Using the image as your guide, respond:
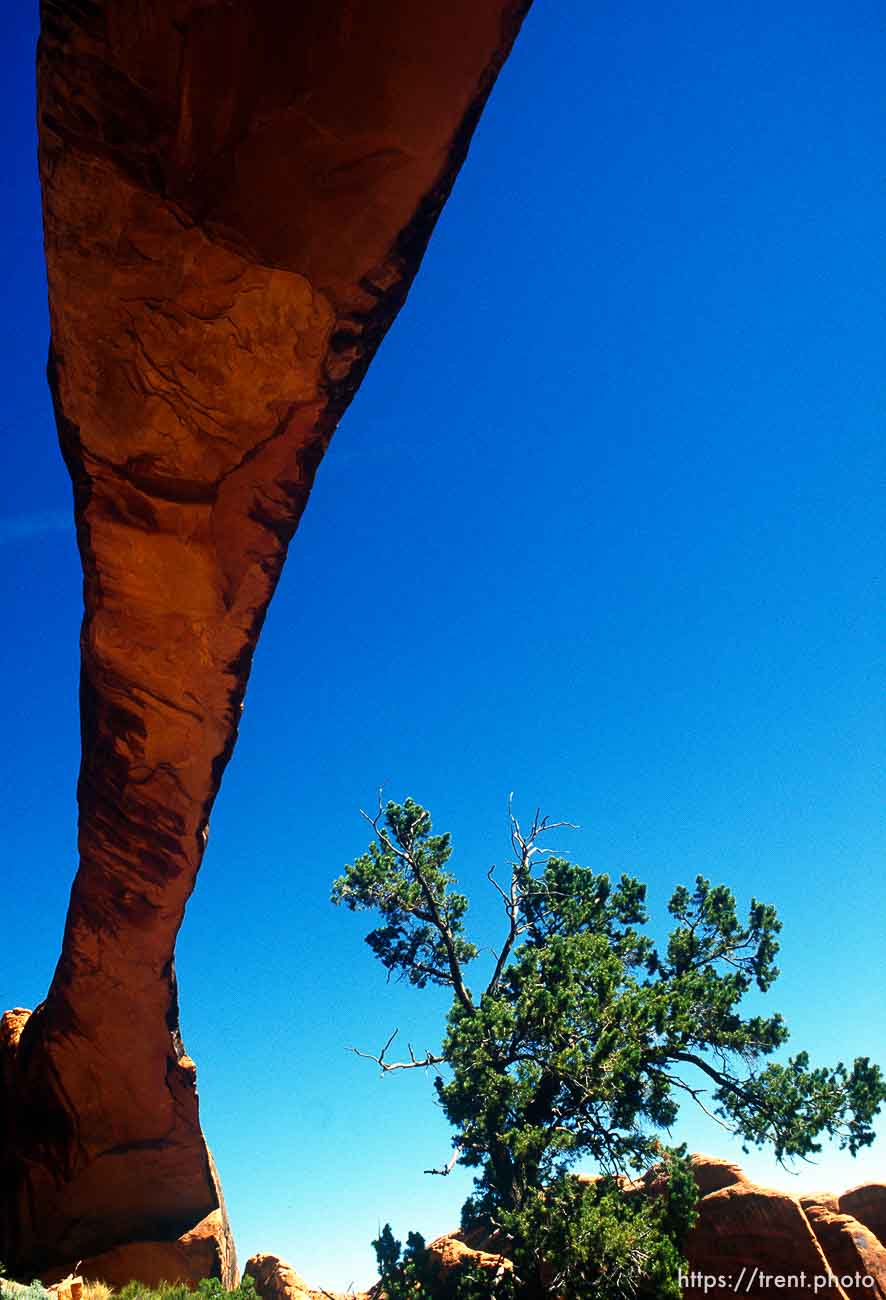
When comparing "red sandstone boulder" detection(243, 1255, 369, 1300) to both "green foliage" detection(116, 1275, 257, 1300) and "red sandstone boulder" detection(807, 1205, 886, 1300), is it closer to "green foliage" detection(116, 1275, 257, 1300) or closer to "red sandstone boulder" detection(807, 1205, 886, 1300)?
"green foliage" detection(116, 1275, 257, 1300)

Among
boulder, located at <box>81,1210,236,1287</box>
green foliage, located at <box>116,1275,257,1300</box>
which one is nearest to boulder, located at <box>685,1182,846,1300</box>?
green foliage, located at <box>116,1275,257,1300</box>

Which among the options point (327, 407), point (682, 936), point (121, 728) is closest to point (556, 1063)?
point (682, 936)

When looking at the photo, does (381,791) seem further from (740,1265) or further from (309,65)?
(309,65)

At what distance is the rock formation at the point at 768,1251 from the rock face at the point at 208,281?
1066 cm

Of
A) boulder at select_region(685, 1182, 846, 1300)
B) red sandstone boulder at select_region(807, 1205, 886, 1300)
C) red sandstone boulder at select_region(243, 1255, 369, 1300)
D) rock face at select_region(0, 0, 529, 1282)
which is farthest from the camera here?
red sandstone boulder at select_region(243, 1255, 369, 1300)

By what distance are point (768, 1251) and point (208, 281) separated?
1675 centimetres

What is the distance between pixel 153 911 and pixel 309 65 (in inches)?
353

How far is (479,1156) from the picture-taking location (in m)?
12.2

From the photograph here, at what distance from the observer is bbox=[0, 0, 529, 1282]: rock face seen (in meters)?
3.43

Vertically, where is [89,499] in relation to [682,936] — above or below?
above

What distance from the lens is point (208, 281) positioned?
4.21 m

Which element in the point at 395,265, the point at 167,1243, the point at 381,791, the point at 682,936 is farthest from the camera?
the point at 381,791

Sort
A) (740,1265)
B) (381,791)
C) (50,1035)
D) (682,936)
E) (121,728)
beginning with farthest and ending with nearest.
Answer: (381,791)
(682,936)
(740,1265)
(50,1035)
(121,728)

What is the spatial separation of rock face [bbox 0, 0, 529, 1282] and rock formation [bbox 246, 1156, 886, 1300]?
10.7 m
